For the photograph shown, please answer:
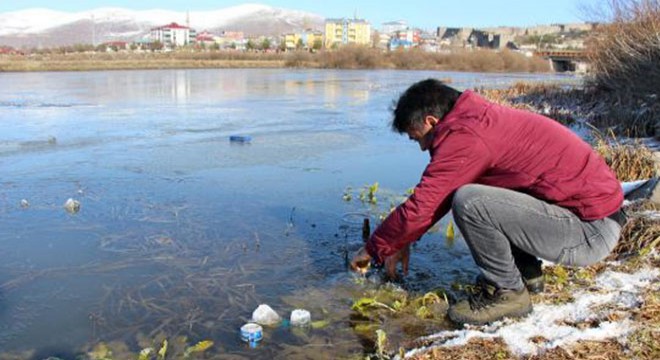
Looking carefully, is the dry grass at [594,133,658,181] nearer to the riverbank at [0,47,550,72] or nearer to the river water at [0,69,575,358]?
the river water at [0,69,575,358]

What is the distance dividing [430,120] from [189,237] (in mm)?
2493

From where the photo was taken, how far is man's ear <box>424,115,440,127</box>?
2609 mm

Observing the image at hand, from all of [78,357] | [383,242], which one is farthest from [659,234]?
[78,357]

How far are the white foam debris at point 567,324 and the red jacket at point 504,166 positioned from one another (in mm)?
450

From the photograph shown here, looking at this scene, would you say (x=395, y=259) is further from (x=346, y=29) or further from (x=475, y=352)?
(x=346, y=29)

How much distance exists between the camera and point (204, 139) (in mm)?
9445

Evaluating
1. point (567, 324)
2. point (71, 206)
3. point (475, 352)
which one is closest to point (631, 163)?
point (567, 324)

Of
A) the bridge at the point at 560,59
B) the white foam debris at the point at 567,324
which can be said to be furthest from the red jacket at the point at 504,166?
the bridge at the point at 560,59

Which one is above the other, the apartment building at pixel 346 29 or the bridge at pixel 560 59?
the apartment building at pixel 346 29

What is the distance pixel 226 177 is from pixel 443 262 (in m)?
3.39

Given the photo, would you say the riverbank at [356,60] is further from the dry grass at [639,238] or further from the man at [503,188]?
the man at [503,188]

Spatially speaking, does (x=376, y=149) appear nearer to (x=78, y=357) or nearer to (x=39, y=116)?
(x=78, y=357)

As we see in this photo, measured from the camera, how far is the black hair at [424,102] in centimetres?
260

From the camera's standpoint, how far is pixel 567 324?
8.70 feet
